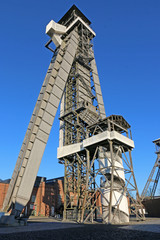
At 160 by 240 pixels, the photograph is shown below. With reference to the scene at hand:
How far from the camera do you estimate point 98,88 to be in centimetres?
3247

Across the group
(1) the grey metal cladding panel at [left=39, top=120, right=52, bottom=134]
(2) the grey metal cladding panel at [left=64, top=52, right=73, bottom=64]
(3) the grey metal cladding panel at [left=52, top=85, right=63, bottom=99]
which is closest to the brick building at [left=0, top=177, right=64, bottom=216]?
(1) the grey metal cladding panel at [left=39, top=120, right=52, bottom=134]

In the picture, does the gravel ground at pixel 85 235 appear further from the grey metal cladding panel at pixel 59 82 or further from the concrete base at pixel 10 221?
the grey metal cladding panel at pixel 59 82

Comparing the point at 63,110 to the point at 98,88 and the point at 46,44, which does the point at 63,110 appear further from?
the point at 46,44

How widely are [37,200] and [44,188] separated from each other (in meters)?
2.74

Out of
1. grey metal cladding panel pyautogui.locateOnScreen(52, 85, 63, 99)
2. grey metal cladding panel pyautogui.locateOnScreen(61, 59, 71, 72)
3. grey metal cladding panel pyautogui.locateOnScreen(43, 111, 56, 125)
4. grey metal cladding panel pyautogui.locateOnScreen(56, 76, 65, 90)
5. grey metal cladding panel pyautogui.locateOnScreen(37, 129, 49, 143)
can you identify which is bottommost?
grey metal cladding panel pyautogui.locateOnScreen(37, 129, 49, 143)

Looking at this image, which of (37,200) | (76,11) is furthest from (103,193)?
(76,11)

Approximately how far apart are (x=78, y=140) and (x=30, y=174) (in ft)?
39.4

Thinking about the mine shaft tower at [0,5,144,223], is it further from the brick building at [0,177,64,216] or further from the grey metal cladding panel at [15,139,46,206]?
the brick building at [0,177,64,216]

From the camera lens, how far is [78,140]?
27.1 meters

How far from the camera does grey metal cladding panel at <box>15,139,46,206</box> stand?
15.0 m

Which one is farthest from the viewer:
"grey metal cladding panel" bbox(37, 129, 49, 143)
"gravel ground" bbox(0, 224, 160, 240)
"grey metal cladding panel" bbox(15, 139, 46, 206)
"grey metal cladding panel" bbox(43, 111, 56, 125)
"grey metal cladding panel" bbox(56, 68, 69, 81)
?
"grey metal cladding panel" bbox(56, 68, 69, 81)

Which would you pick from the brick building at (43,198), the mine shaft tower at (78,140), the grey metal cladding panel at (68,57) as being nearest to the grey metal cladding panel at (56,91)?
the mine shaft tower at (78,140)

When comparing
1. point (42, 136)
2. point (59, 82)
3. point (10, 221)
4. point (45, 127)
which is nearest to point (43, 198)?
point (42, 136)

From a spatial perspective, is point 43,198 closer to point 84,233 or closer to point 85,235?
point 84,233
